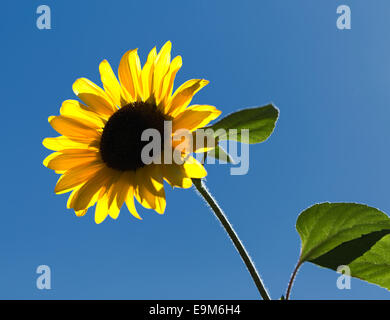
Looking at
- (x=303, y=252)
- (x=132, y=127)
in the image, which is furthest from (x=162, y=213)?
(x=303, y=252)

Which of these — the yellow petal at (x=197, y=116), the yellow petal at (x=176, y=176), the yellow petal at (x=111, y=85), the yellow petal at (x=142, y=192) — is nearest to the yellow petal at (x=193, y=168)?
the yellow petal at (x=176, y=176)

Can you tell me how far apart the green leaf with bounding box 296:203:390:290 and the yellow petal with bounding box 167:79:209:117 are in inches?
24.5

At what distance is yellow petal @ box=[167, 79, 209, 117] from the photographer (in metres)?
1.60

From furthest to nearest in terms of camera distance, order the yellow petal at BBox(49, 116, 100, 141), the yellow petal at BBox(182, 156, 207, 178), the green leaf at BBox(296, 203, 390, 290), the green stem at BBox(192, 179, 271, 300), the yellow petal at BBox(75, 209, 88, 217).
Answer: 1. the yellow petal at BBox(49, 116, 100, 141)
2. the yellow petal at BBox(75, 209, 88, 217)
3. the green leaf at BBox(296, 203, 390, 290)
4. the yellow petal at BBox(182, 156, 207, 178)
5. the green stem at BBox(192, 179, 271, 300)

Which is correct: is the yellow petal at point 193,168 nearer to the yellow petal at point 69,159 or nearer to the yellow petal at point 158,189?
the yellow petal at point 158,189

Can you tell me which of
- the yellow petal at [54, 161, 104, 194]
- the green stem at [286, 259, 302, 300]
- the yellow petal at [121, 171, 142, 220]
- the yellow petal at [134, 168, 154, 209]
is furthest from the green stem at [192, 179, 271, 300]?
the yellow petal at [54, 161, 104, 194]

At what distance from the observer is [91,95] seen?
1.92m

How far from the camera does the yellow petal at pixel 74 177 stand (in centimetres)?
181

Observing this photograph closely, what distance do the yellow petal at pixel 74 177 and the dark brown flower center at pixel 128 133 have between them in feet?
0.27

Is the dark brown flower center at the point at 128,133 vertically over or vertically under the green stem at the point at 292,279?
over

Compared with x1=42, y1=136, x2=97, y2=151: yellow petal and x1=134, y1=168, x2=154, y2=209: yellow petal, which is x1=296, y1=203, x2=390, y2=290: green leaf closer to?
x1=134, y1=168, x2=154, y2=209: yellow petal

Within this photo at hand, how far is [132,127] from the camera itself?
1.85 meters

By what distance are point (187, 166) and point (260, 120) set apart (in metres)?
0.29

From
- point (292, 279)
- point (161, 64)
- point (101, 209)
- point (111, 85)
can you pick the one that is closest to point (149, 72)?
point (161, 64)
